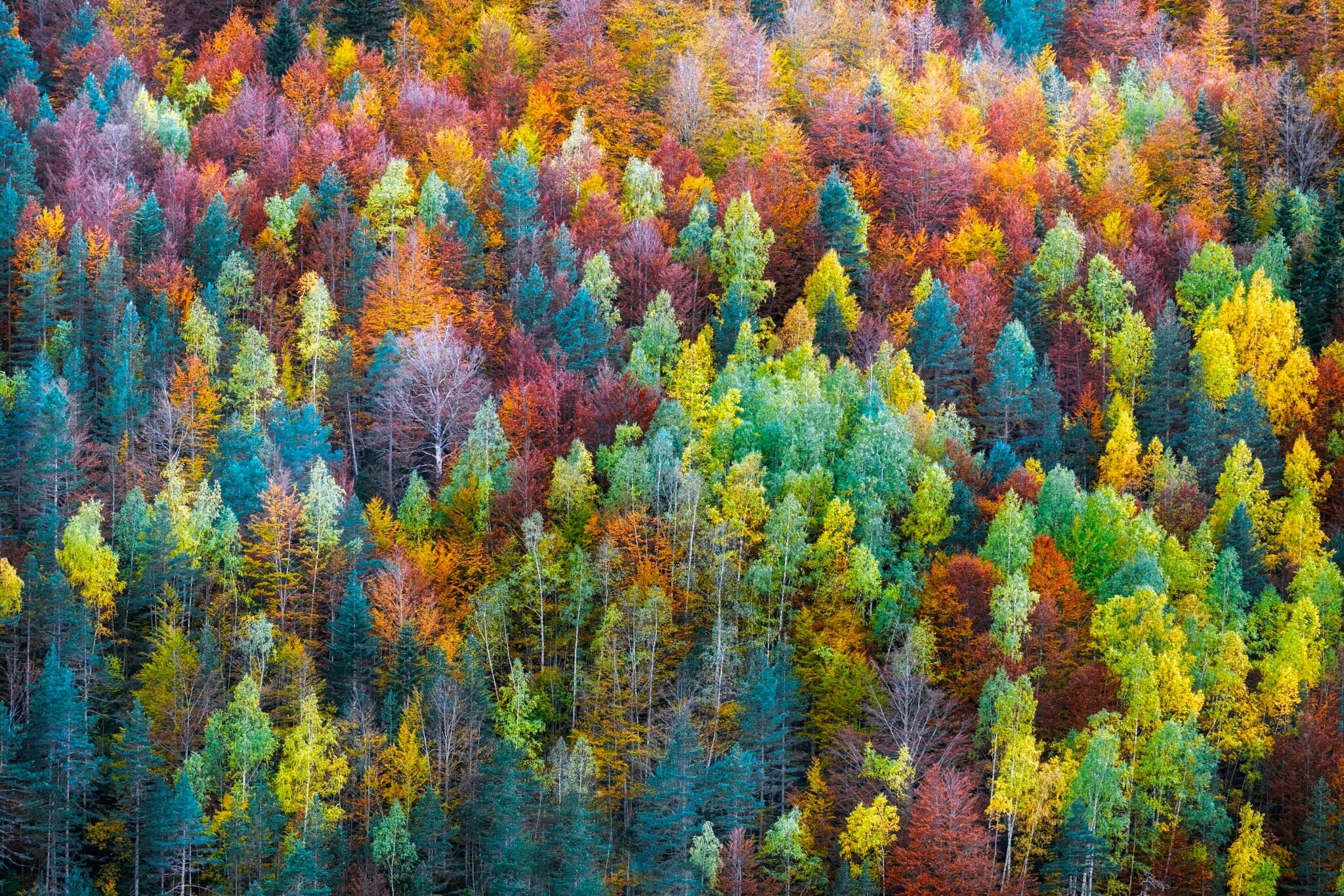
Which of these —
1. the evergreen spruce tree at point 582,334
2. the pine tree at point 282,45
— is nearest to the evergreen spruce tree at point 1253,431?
the evergreen spruce tree at point 582,334

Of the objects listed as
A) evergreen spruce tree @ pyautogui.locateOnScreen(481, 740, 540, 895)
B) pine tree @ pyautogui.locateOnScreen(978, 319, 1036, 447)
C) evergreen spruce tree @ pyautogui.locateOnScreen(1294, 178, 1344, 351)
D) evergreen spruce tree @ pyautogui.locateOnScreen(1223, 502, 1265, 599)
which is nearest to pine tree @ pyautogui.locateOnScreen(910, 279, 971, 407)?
pine tree @ pyautogui.locateOnScreen(978, 319, 1036, 447)

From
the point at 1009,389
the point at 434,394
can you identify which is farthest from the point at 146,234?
the point at 1009,389

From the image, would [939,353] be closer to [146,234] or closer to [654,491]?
[654,491]

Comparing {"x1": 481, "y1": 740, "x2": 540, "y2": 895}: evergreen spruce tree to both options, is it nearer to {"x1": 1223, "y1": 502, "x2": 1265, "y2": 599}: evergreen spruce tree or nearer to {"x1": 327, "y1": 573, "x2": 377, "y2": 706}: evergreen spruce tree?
{"x1": 327, "y1": 573, "x2": 377, "y2": 706}: evergreen spruce tree

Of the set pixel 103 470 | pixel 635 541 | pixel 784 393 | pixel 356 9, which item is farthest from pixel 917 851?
pixel 356 9

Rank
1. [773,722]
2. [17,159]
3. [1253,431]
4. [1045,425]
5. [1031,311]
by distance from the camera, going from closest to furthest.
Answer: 1. [773,722]
2. [1253,431]
3. [1045,425]
4. [1031,311]
5. [17,159]

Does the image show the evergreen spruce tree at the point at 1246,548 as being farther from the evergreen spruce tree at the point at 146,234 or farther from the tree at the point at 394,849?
the evergreen spruce tree at the point at 146,234

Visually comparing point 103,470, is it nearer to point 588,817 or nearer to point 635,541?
point 635,541
